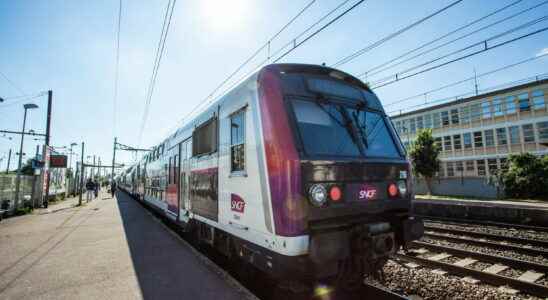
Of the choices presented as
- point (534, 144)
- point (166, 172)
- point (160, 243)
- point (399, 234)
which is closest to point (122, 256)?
point (160, 243)

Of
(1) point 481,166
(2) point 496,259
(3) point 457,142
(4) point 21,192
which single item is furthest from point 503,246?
(3) point 457,142

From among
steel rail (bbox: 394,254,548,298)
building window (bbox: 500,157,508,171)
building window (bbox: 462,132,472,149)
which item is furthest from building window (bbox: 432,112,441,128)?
steel rail (bbox: 394,254,548,298)

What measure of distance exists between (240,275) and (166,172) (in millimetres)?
5599

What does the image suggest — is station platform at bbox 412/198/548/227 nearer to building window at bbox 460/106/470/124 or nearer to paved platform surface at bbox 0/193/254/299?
paved platform surface at bbox 0/193/254/299

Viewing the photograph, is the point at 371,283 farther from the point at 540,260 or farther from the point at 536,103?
the point at 536,103

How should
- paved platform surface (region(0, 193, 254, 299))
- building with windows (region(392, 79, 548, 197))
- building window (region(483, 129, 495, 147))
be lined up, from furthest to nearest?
building window (region(483, 129, 495, 147))
building with windows (region(392, 79, 548, 197))
paved platform surface (region(0, 193, 254, 299))

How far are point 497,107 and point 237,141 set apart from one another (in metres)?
33.8

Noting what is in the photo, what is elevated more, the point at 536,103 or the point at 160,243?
the point at 536,103

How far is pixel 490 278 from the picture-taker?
183 inches

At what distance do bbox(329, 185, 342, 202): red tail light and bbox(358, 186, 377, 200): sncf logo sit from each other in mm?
356

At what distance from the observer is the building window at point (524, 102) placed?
2648 cm

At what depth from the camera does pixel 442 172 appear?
33094mm

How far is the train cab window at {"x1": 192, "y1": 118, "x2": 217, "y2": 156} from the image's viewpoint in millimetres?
5355

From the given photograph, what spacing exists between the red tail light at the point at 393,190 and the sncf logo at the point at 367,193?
34cm
